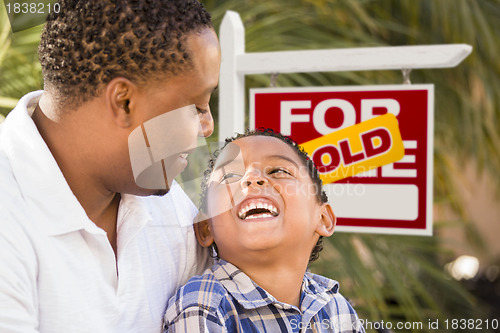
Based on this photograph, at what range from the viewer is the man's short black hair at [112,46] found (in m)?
0.82

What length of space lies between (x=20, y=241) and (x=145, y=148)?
8.6 inches

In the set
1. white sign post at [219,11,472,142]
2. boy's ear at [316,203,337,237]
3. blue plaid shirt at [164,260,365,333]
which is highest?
Result: white sign post at [219,11,472,142]

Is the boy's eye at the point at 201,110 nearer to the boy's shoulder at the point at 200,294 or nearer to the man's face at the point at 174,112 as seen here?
the man's face at the point at 174,112

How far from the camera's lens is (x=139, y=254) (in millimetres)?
957

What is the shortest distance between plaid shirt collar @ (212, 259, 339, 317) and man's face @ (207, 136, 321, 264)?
0.12ft

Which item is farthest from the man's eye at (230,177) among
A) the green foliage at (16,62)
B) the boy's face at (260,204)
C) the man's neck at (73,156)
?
the green foliage at (16,62)

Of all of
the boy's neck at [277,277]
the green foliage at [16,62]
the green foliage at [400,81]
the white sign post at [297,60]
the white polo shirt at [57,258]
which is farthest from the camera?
the green foliage at [400,81]

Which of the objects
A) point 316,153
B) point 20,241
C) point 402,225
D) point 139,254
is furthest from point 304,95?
point 20,241

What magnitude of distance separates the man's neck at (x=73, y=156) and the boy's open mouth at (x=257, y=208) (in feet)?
1.00

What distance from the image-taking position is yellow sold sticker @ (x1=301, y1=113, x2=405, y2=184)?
5.40 ft

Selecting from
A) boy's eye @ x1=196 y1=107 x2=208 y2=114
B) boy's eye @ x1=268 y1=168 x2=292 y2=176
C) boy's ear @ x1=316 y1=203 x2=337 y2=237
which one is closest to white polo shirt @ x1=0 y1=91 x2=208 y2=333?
boy's eye @ x1=196 y1=107 x2=208 y2=114

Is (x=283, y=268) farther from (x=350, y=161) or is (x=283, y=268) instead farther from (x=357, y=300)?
(x=357, y=300)

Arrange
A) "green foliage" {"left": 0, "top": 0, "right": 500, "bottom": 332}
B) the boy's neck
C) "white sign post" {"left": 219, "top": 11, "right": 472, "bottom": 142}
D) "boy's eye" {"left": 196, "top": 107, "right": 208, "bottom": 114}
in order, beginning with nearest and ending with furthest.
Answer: "boy's eye" {"left": 196, "top": 107, "right": 208, "bottom": 114}
the boy's neck
"white sign post" {"left": 219, "top": 11, "right": 472, "bottom": 142}
"green foliage" {"left": 0, "top": 0, "right": 500, "bottom": 332}

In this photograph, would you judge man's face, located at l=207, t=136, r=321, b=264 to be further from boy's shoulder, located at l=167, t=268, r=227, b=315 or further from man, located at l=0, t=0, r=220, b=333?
man, located at l=0, t=0, r=220, b=333
